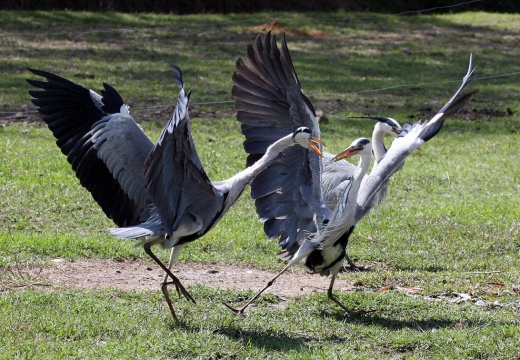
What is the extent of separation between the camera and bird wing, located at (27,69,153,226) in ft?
18.4

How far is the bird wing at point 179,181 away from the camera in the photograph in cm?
473

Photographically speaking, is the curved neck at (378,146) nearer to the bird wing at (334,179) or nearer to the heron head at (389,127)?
the heron head at (389,127)

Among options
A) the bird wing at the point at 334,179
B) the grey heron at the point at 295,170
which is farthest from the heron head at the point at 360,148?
the bird wing at the point at 334,179

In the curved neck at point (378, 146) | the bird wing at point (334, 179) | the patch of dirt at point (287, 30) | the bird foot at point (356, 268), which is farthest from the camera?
the patch of dirt at point (287, 30)

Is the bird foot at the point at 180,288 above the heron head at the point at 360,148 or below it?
below

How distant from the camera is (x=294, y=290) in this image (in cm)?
630

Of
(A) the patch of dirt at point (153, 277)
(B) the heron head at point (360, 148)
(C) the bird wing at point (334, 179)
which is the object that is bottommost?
(A) the patch of dirt at point (153, 277)

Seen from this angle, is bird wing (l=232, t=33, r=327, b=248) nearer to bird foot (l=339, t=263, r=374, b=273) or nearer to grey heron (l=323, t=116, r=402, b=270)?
grey heron (l=323, t=116, r=402, b=270)

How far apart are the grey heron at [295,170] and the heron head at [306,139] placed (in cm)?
33

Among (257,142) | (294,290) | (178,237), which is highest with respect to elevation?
(257,142)

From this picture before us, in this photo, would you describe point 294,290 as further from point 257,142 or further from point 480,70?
point 480,70

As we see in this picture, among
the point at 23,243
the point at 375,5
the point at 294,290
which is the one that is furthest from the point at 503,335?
the point at 375,5

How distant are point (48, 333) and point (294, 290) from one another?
2.12 meters

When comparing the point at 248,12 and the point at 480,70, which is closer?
the point at 480,70
